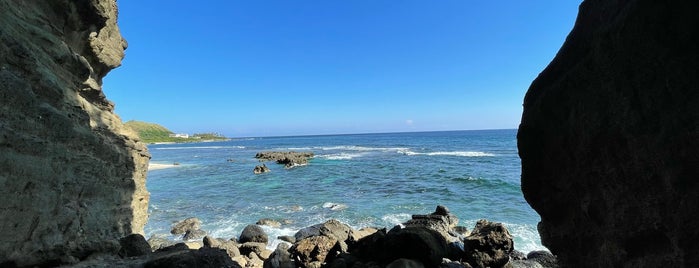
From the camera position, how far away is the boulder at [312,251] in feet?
31.2

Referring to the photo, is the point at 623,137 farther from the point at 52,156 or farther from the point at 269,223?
the point at 269,223

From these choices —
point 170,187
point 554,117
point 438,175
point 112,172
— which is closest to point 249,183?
point 170,187

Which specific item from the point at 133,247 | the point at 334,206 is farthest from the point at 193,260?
the point at 334,206

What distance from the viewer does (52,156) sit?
4.54 m

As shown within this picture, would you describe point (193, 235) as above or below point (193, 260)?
below

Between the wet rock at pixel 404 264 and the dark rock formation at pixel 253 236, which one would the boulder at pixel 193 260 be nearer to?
the wet rock at pixel 404 264

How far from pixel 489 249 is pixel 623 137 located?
5984 mm

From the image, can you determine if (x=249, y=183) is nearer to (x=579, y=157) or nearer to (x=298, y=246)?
(x=298, y=246)

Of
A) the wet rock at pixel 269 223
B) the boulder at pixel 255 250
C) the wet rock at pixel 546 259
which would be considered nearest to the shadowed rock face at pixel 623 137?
the wet rock at pixel 546 259

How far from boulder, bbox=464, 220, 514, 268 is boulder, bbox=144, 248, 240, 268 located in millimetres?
7306

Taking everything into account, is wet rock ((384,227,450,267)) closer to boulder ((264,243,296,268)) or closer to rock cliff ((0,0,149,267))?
boulder ((264,243,296,268))

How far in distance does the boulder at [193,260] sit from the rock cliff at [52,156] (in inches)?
48.9

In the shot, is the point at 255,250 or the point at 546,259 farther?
the point at 255,250

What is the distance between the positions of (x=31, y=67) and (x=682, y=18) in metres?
7.77
